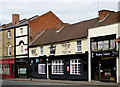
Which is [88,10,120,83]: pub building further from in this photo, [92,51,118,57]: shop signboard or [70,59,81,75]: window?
[70,59,81,75]: window

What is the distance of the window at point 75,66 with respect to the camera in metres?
31.9

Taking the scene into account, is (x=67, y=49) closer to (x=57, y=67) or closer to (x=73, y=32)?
(x=73, y=32)

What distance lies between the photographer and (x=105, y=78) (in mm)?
28188

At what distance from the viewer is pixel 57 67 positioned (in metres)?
35.6

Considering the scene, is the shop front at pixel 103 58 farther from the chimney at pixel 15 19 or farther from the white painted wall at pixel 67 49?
the chimney at pixel 15 19

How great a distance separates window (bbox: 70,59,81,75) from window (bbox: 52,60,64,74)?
7.09ft

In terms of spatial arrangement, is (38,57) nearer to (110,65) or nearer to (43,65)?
(43,65)

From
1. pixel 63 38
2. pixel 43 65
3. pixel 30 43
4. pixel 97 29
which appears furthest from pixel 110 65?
pixel 30 43

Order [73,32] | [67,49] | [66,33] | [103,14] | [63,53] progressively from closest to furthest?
[103,14], [67,49], [63,53], [73,32], [66,33]

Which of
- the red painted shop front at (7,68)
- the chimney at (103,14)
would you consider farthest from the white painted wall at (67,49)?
the red painted shop front at (7,68)

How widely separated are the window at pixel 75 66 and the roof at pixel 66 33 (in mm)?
3136

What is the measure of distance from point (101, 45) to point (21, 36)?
1935 cm

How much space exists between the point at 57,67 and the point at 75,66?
401 cm

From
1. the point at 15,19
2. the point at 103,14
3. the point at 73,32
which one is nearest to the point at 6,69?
the point at 15,19
